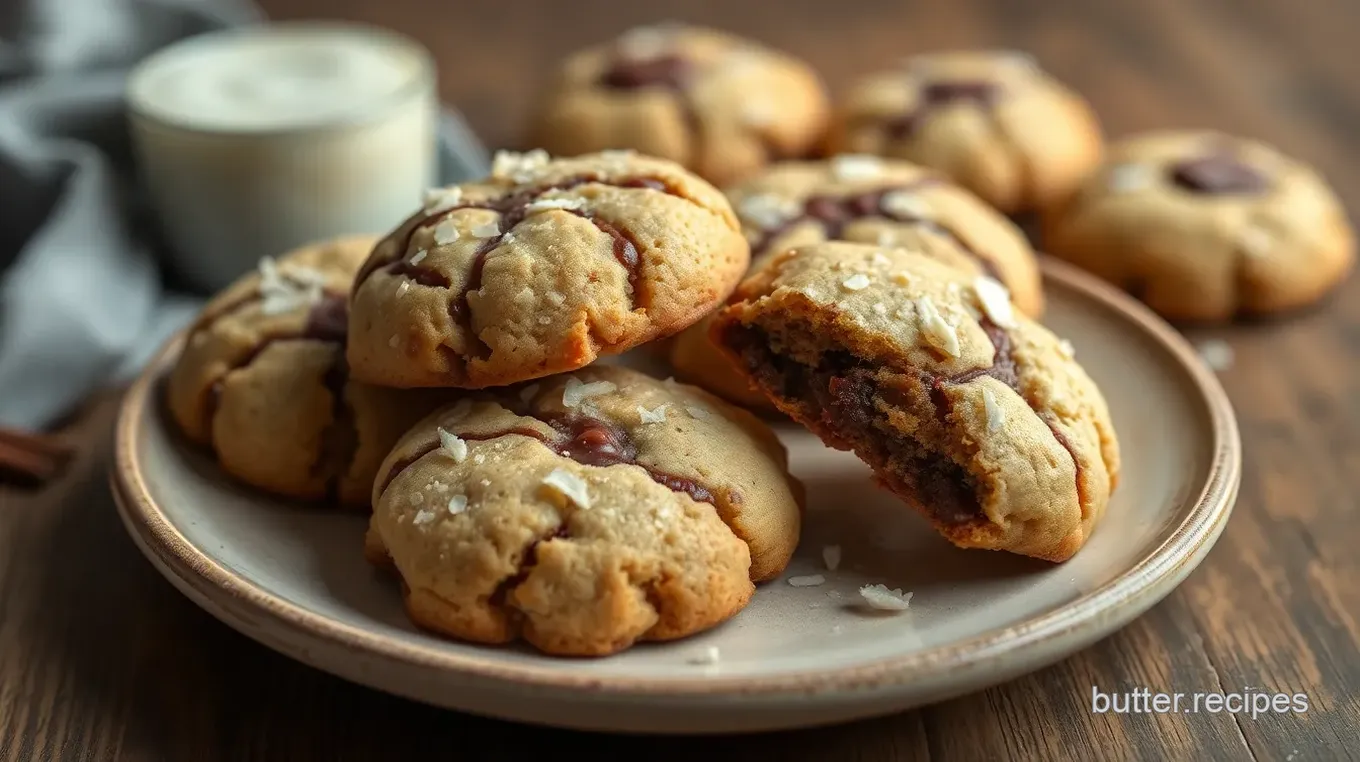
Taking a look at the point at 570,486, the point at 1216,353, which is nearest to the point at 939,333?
the point at 570,486

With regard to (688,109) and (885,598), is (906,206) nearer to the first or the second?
(885,598)

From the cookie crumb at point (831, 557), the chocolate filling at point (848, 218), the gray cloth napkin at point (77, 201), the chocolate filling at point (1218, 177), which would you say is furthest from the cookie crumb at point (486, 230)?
the chocolate filling at point (1218, 177)

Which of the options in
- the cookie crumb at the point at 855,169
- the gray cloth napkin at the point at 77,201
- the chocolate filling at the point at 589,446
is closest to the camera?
the chocolate filling at the point at 589,446

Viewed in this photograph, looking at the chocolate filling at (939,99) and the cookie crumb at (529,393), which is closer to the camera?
the cookie crumb at (529,393)

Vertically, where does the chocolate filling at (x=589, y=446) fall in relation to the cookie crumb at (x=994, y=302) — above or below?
below

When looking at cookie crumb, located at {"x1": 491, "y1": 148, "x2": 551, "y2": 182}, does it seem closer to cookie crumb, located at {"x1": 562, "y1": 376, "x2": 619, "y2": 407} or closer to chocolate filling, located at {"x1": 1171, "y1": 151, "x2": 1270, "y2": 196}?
cookie crumb, located at {"x1": 562, "y1": 376, "x2": 619, "y2": 407}

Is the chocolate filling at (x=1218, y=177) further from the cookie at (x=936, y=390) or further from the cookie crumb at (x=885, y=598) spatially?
the cookie crumb at (x=885, y=598)
